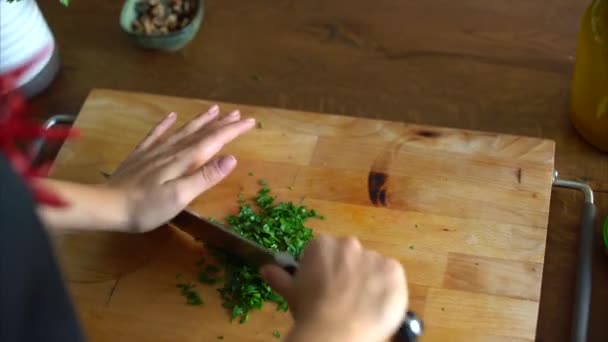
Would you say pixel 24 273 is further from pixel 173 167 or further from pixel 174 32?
pixel 174 32

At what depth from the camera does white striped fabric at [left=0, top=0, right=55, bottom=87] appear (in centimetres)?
106

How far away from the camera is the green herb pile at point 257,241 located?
82 centimetres

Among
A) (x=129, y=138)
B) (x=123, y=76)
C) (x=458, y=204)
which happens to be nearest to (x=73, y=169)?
(x=129, y=138)

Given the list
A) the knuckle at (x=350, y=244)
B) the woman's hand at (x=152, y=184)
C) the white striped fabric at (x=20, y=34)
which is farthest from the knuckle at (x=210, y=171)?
the white striped fabric at (x=20, y=34)

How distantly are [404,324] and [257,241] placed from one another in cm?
22

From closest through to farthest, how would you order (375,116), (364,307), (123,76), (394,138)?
1. (364,307)
2. (394,138)
3. (375,116)
4. (123,76)

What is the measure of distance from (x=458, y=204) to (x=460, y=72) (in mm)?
346

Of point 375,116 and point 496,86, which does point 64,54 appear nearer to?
point 375,116

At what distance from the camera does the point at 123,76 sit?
1.22 meters

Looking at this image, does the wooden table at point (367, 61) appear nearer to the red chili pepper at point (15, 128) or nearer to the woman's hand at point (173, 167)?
the woman's hand at point (173, 167)

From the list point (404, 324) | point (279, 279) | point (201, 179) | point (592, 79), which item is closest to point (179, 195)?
point (201, 179)

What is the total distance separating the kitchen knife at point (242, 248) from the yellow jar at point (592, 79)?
1.38ft

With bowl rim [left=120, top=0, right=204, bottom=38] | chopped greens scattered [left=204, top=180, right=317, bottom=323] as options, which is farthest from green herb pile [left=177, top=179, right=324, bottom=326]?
bowl rim [left=120, top=0, right=204, bottom=38]

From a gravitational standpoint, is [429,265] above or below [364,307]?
below
